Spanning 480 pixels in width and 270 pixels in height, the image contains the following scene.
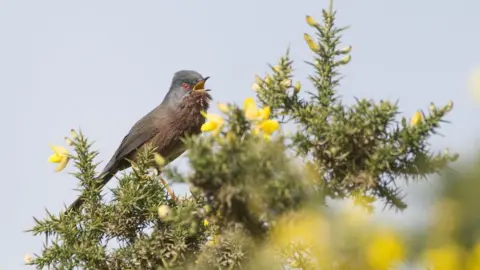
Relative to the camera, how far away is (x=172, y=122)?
7.04m

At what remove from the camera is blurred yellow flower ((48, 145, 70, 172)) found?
3.65 meters

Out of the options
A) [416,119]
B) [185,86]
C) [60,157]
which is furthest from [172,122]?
[416,119]

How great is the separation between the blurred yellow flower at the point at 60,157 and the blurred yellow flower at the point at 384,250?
279 centimetres

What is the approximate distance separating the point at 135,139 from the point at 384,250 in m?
6.30

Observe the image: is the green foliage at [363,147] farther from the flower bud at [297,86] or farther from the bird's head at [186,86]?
the bird's head at [186,86]

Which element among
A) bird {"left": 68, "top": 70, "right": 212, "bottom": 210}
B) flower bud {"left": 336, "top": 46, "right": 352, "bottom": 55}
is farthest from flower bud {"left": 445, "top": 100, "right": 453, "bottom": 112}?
bird {"left": 68, "top": 70, "right": 212, "bottom": 210}

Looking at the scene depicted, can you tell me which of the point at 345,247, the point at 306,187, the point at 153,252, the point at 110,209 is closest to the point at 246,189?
the point at 306,187

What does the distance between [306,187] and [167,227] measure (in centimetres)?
183

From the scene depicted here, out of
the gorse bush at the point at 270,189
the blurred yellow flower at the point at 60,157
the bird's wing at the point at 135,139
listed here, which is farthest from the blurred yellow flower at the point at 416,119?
the bird's wing at the point at 135,139

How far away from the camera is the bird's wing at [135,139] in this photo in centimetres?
710

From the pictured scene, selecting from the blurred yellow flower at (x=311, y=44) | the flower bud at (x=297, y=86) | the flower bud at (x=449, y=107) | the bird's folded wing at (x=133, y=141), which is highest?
the bird's folded wing at (x=133, y=141)

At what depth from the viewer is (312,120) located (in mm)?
2561

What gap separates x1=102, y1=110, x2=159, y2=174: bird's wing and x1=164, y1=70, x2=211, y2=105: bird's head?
333 mm

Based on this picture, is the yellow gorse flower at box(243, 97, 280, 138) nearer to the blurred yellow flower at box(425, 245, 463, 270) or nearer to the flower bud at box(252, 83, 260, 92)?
the flower bud at box(252, 83, 260, 92)
